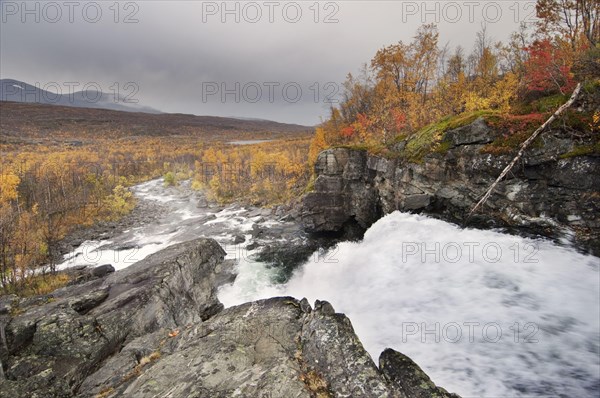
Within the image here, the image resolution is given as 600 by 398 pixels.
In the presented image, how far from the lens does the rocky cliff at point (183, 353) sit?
5.11 m

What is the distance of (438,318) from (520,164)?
9.57 metres

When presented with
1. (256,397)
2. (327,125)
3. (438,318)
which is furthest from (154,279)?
(327,125)

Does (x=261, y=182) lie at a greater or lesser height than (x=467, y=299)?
greater

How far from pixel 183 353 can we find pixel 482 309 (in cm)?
1018

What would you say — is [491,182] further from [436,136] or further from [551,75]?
[551,75]

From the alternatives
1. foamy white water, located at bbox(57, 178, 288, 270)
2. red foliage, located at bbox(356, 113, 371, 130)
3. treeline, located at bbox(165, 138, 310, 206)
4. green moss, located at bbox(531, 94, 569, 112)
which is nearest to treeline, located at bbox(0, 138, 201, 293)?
foamy white water, located at bbox(57, 178, 288, 270)

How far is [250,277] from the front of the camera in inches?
838

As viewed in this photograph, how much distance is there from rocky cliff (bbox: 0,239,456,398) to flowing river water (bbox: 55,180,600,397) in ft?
13.2

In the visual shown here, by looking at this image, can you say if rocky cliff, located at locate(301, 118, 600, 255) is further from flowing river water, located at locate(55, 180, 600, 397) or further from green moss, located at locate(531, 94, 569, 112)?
green moss, located at locate(531, 94, 569, 112)

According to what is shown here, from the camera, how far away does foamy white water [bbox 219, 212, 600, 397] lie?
7348 mm

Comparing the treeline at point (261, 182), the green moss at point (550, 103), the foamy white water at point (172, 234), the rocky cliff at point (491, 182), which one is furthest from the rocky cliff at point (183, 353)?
the treeline at point (261, 182)

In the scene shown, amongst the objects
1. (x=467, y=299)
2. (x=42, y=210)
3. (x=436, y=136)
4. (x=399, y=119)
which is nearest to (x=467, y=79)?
(x=399, y=119)

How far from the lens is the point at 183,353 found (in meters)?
6.41

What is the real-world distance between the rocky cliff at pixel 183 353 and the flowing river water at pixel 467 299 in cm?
404
